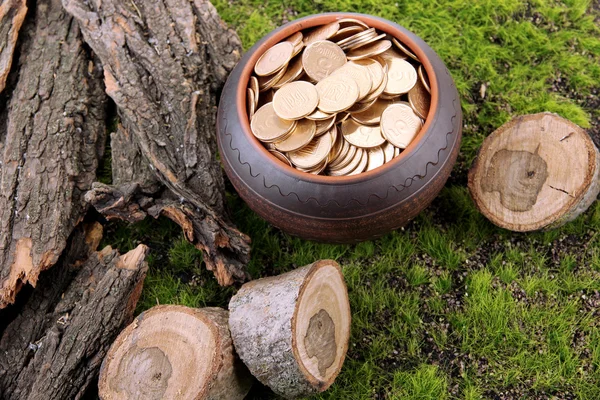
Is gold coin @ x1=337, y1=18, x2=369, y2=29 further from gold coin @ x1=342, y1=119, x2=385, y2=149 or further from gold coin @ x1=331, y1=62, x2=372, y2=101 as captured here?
gold coin @ x1=342, y1=119, x2=385, y2=149

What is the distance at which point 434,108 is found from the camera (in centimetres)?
259

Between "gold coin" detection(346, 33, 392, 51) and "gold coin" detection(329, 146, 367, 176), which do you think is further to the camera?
"gold coin" detection(346, 33, 392, 51)

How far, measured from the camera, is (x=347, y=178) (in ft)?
8.18

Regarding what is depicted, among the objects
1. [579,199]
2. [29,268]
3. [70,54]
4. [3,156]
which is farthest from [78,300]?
[579,199]

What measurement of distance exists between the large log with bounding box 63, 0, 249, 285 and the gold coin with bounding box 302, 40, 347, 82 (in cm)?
73

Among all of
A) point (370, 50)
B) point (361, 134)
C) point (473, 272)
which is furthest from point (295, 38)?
point (473, 272)

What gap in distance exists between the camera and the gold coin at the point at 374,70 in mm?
2678

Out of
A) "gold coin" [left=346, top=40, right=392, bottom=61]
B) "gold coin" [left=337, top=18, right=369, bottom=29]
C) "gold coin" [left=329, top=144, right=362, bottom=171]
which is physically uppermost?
"gold coin" [left=337, top=18, right=369, bottom=29]

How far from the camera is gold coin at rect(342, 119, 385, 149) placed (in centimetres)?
263

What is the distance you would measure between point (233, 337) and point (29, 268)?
3.57 ft

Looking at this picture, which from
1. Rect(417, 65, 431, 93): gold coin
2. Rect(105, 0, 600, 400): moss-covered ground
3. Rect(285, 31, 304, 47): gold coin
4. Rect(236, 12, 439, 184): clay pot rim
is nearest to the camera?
Rect(236, 12, 439, 184): clay pot rim

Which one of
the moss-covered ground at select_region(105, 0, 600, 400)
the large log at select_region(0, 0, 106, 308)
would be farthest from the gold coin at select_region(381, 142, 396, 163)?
the large log at select_region(0, 0, 106, 308)

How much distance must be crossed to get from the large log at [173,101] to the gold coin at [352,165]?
680mm

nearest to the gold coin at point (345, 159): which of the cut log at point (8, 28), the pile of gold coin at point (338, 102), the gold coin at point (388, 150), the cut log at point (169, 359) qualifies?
the pile of gold coin at point (338, 102)
